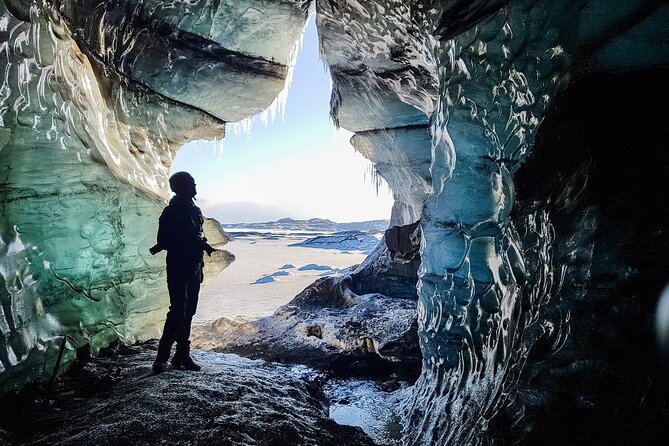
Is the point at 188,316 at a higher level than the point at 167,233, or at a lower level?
lower

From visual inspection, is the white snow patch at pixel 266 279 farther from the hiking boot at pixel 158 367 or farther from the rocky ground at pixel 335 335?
the hiking boot at pixel 158 367

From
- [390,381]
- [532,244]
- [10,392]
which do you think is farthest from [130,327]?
[532,244]

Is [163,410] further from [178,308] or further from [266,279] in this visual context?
[266,279]

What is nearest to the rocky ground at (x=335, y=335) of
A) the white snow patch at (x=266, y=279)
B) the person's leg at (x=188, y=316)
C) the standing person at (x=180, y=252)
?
the person's leg at (x=188, y=316)

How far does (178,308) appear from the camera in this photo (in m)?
3.48

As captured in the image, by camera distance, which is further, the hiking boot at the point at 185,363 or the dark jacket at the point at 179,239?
the hiking boot at the point at 185,363

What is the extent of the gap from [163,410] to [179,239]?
154cm

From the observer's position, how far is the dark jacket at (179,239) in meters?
3.44

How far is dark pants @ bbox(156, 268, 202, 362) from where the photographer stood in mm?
3461

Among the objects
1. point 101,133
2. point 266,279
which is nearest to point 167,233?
point 101,133

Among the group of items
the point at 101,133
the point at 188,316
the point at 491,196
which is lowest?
the point at 188,316

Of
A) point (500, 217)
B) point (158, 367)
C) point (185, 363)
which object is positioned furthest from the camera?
point (185, 363)

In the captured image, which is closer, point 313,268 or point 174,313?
point 174,313

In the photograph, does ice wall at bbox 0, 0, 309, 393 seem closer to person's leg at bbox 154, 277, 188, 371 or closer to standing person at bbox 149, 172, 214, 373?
person's leg at bbox 154, 277, 188, 371
